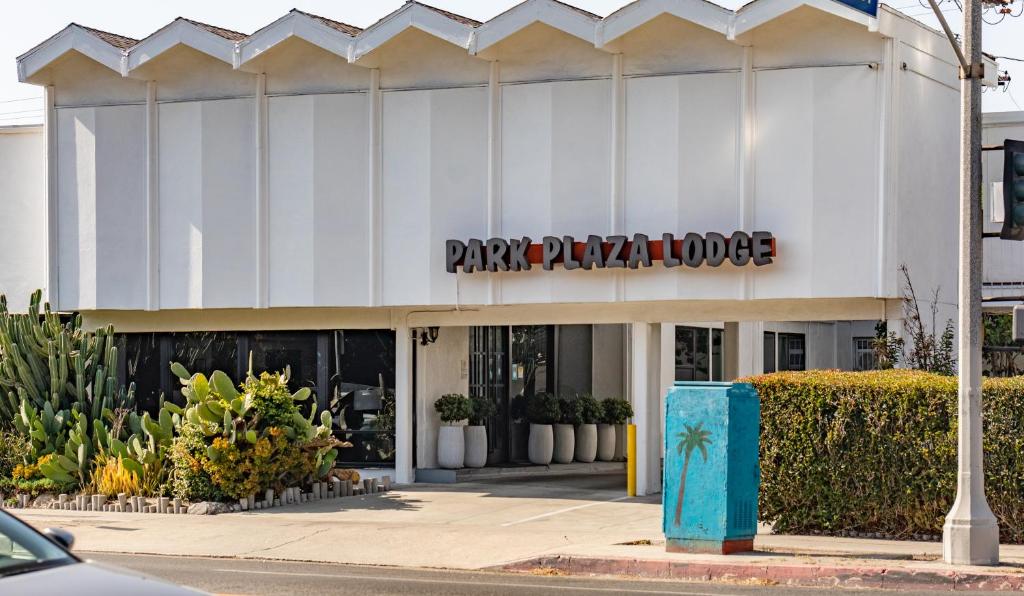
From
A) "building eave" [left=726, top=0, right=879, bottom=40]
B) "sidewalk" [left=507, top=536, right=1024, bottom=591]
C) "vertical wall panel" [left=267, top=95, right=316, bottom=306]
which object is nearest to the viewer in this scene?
"sidewalk" [left=507, top=536, right=1024, bottom=591]

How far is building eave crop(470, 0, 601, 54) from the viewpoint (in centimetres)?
2188

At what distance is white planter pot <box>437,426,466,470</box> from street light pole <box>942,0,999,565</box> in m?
12.4

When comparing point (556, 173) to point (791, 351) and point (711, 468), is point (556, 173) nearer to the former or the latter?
point (711, 468)

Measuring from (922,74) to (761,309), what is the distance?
172 inches

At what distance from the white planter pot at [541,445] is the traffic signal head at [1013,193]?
14.7m

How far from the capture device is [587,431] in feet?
95.3

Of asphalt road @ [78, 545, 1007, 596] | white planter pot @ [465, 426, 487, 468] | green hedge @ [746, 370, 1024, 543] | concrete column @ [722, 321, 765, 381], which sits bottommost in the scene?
asphalt road @ [78, 545, 1007, 596]

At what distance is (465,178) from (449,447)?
5.15 m

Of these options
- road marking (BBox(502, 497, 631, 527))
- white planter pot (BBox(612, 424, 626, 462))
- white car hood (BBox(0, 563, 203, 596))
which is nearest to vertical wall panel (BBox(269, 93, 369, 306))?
road marking (BBox(502, 497, 631, 527))

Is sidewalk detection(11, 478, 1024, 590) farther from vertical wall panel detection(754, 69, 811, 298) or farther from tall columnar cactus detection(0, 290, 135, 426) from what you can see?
vertical wall panel detection(754, 69, 811, 298)

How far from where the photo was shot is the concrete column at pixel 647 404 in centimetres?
2288

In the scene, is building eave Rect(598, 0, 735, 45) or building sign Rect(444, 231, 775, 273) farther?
→ building sign Rect(444, 231, 775, 273)

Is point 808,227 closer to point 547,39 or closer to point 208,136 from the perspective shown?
point 547,39

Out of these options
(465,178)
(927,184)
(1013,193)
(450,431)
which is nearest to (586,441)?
(450,431)
